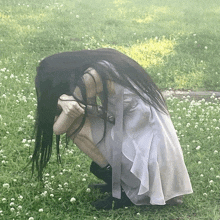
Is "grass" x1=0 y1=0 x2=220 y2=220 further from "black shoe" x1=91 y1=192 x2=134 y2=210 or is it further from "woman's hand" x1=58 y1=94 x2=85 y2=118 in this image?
"woman's hand" x1=58 y1=94 x2=85 y2=118

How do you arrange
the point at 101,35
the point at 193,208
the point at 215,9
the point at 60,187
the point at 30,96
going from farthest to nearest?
the point at 215,9 < the point at 101,35 < the point at 30,96 < the point at 60,187 < the point at 193,208

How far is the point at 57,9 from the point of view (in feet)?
37.5

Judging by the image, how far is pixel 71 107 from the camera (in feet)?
11.5

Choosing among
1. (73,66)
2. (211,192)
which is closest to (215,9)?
(211,192)

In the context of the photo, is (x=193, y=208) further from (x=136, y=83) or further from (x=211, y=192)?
(x=136, y=83)

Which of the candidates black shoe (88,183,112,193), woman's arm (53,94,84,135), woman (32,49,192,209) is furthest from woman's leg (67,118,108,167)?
black shoe (88,183,112,193)

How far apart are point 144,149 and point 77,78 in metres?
0.83

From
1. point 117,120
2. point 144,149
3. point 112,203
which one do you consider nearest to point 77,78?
point 117,120

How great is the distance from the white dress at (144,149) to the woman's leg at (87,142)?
5cm

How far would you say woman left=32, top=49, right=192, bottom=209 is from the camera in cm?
346

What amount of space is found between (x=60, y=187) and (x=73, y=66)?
1.46 m

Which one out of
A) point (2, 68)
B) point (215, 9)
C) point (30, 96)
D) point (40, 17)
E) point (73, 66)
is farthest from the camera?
point (215, 9)

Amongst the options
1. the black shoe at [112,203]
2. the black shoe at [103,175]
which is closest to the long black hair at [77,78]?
the black shoe at [103,175]

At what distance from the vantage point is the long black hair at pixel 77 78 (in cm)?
342
